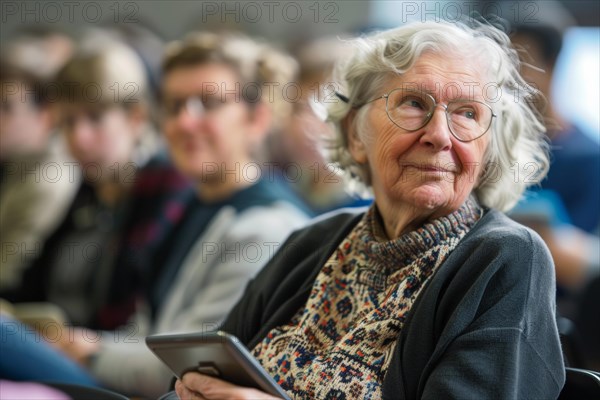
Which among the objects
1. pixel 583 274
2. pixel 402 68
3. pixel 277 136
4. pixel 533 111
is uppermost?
pixel 402 68

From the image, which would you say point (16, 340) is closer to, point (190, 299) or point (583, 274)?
point (190, 299)

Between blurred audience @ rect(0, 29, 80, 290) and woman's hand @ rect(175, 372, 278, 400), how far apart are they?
248 centimetres

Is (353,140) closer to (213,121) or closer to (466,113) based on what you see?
(466,113)

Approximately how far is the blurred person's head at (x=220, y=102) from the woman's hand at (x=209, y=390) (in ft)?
4.36

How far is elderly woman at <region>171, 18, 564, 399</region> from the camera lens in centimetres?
147

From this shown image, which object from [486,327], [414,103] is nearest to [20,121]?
[414,103]

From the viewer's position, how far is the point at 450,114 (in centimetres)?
171

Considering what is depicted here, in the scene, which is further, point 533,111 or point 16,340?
point 16,340

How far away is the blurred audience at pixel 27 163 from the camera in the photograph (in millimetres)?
4105

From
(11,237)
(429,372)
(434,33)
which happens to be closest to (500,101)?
(434,33)

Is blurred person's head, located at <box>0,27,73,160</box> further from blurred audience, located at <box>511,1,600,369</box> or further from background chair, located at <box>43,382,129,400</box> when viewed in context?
background chair, located at <box>43,382,129,400</box>

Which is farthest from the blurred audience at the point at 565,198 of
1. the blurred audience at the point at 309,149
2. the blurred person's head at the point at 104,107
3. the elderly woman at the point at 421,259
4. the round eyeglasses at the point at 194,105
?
the blurred person's head at the point at 104,107

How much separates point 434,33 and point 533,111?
0.30 meters

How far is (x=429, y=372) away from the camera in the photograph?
150 centimetres
